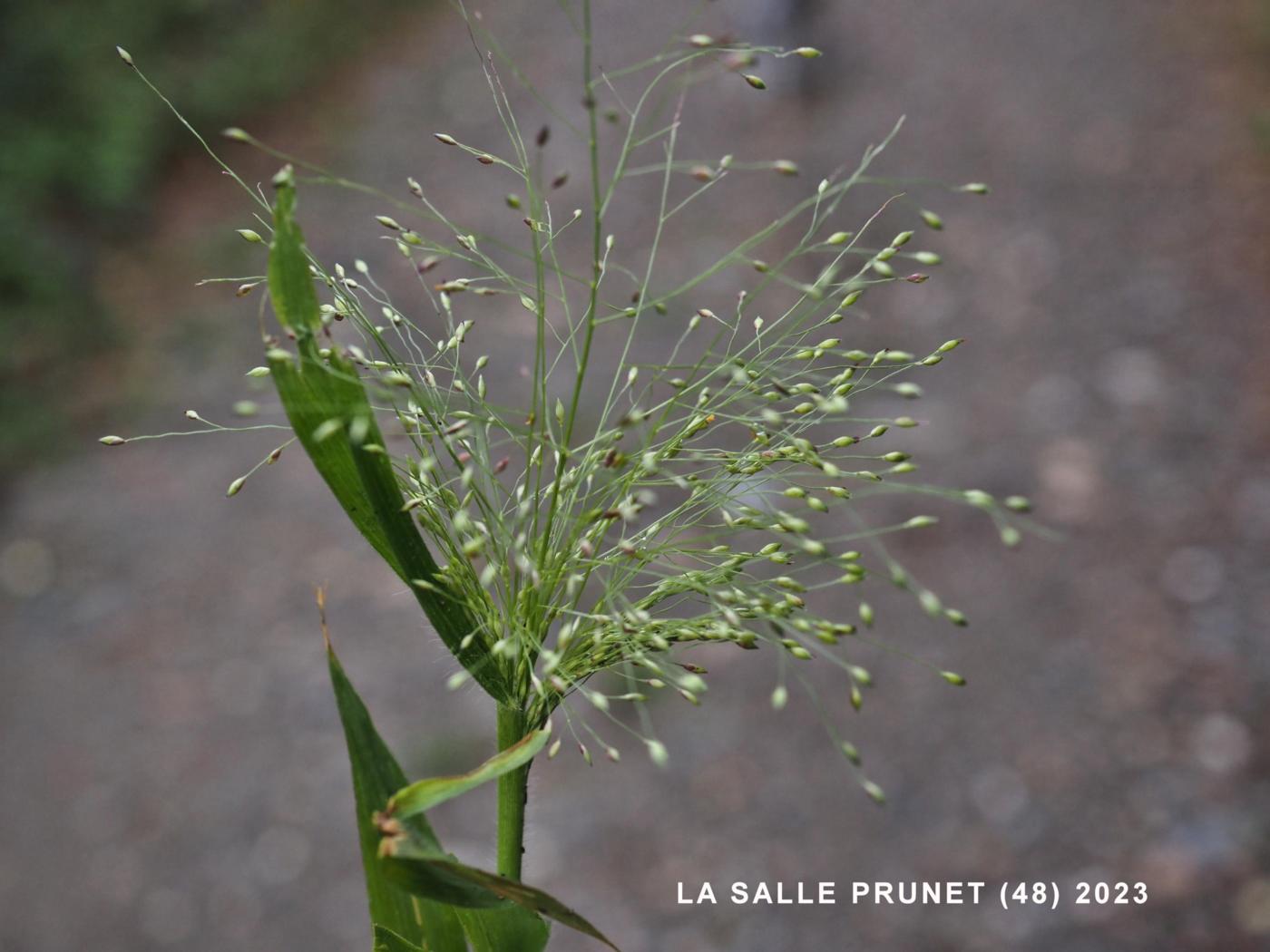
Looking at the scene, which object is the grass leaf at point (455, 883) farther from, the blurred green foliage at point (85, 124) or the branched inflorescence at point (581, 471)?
the blurred green foliage at point (85, 124)

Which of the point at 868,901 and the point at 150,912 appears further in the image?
the point at 150,912

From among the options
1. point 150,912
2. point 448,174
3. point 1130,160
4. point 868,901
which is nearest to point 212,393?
point 448,174

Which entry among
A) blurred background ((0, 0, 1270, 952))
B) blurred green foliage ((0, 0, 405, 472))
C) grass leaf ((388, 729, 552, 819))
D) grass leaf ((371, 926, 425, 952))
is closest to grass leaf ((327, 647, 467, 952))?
grass leaf ((371, 926, 425, 952))

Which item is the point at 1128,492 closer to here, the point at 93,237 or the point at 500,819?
the point at 500,819

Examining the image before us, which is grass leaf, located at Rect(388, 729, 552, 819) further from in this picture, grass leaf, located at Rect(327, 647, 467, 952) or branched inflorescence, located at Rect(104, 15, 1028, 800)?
grass leaf, located at Rect(327, 647, 467, 952)

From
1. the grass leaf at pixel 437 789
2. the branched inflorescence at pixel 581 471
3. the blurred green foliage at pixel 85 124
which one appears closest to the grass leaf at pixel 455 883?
the grass leaf at pixel 437 789

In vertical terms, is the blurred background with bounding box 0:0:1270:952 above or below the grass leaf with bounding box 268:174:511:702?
below
